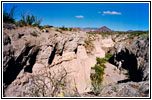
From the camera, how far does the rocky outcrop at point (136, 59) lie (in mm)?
11328

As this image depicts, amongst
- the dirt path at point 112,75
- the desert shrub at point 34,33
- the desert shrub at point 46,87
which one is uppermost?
the desert shrub at point 34,33

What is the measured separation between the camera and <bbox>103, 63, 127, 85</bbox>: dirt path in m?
15.7

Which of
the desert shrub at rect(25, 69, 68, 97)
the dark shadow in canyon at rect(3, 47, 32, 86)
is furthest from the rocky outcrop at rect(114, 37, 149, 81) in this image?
the dark shadow in canyon at rect(3, 47, 32, 86)

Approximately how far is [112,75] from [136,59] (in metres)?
4.16

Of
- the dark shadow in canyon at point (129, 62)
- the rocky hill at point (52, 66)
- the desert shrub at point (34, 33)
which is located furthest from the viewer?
the dark shadow in canyon at point (129, 62)

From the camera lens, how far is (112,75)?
1678 centimetres

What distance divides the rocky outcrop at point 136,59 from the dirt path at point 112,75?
2.87ft

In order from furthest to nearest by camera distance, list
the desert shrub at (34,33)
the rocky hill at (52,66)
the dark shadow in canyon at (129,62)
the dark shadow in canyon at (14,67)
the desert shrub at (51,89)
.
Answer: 1. the dark shadow in canyon at (129,62)
2. the desert shrub at (34,33)
3. the dark shadow in canyon at (14,67)
4. the rocky hill at (52,66)
5. the desert shrub at (51,89)

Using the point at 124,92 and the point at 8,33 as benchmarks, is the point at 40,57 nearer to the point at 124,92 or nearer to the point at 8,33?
the point at 8,33

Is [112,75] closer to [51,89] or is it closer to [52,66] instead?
[52,66]

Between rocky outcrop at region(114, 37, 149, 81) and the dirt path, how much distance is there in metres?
0.87

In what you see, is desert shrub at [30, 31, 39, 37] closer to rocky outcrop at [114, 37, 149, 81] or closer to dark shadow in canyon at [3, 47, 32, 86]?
dark shadow in canyon at [3, 47, 32, 86]

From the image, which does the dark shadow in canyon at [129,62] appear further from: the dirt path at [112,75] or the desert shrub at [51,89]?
the desert shrub at [51,89]

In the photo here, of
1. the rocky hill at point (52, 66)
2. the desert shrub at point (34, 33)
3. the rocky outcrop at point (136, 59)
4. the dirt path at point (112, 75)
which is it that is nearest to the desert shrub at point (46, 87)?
the rocky hill at point (52, 66)
